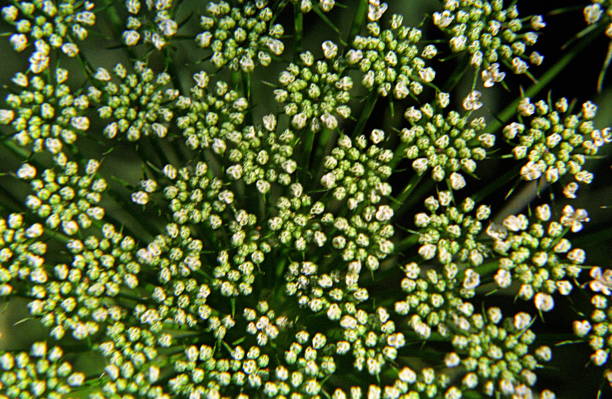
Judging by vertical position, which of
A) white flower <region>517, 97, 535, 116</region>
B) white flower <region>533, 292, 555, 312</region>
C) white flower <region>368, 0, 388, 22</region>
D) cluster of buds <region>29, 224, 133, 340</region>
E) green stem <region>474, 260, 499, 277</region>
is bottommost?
cluster of buds <region>29, 224, 133, 340</region>

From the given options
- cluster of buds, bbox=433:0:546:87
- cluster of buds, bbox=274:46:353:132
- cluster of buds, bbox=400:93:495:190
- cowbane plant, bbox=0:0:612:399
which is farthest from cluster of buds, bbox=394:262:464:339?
cluster of buds, bbox=433:0:546:87

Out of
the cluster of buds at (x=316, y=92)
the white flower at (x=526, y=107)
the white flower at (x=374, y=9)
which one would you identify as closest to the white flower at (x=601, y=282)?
the white flower at (x=526, y=107)

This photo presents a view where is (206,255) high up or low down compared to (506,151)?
down

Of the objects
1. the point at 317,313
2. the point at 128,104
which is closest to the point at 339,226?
the point at 317,313

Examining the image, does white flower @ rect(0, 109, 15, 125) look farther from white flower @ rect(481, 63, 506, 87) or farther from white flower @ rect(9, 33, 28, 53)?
white flower @ rect(481, 63, 506, 87)

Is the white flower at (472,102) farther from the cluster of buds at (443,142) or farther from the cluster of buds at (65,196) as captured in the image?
the cluster of buds at (65,196)

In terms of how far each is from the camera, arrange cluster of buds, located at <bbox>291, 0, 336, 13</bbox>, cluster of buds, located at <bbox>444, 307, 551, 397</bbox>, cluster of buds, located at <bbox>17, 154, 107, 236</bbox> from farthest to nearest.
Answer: cluster of buds, located at <bbox>291, 0, 336, 13</bbox> < cluster of buds, located at <bbox>17, 154, 107, 236</bbox> < cluster of buds, located at <bbox>444, 307, 551, 397</bbox>

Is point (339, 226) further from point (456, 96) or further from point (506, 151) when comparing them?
point (506, 151)
